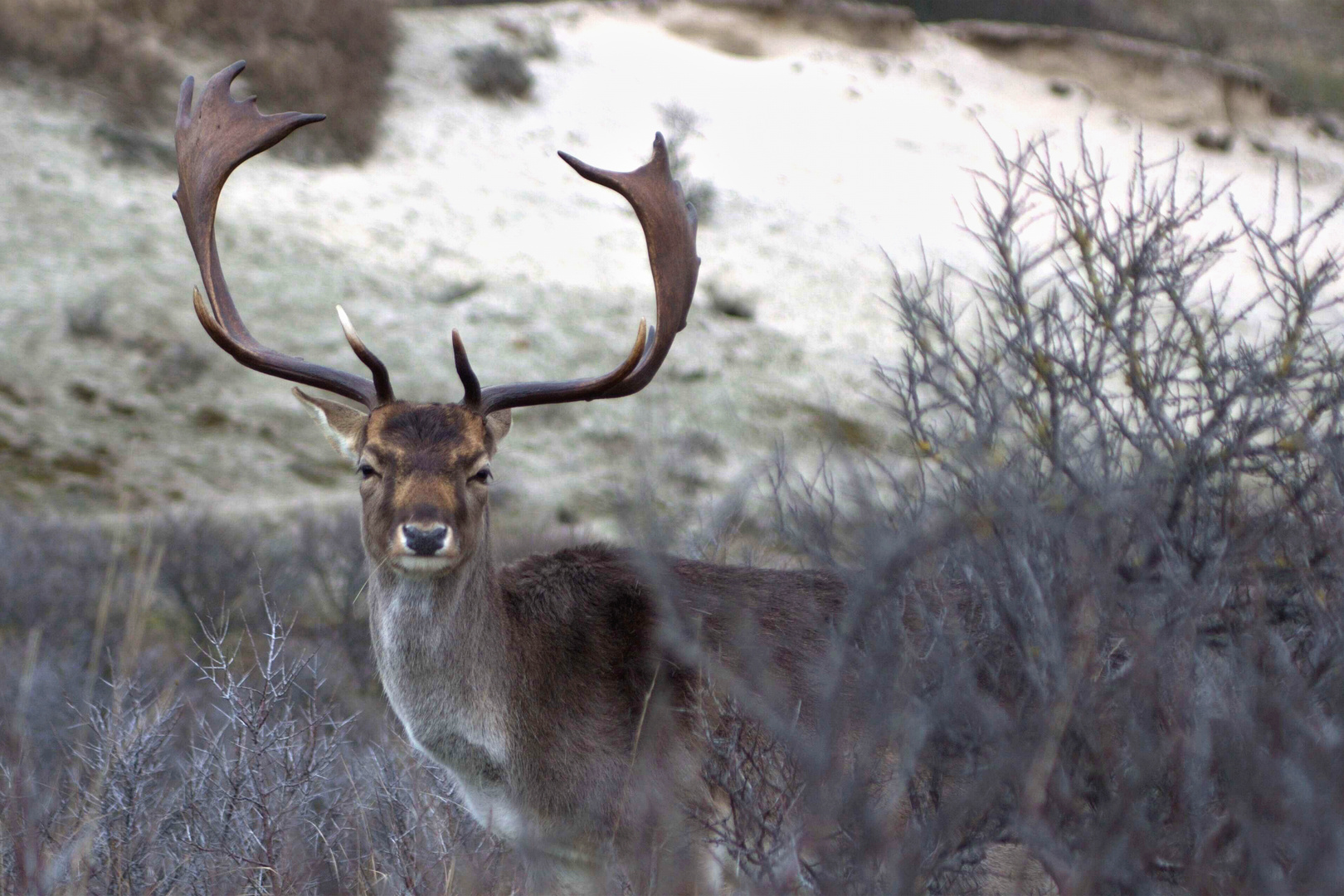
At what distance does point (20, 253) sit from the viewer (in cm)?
1304

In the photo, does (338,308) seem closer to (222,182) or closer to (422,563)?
(222,182)

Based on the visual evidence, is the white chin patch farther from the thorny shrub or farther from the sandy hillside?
the sandy hillside

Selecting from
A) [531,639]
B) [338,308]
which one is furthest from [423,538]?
[338,308]

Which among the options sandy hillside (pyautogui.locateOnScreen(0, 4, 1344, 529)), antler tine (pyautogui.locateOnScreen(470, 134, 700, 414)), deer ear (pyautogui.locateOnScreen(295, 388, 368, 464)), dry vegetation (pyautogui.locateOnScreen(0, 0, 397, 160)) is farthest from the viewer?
dry vegetation (pyautogui.locateOnScreen(0, 0, 397, 160))

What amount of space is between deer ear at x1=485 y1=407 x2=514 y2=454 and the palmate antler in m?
0.07

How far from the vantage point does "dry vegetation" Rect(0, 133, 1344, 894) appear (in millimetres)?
2334

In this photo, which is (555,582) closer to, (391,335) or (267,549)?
(267,549)

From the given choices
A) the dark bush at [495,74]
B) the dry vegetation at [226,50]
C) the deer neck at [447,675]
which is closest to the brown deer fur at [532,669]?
the deer neck at [447,675]

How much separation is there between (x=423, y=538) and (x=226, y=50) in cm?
1534

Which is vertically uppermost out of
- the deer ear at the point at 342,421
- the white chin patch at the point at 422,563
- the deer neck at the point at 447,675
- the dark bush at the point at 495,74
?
the white chin patch at the point at 422,563

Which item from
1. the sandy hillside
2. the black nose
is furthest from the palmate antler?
the sandy hillside

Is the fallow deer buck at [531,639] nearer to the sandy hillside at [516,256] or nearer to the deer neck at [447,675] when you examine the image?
the deer neck at [447,675]

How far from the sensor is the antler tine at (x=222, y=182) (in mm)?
4422

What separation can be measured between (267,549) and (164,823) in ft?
17.4
